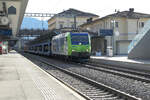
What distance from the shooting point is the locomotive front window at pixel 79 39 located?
21531 mm

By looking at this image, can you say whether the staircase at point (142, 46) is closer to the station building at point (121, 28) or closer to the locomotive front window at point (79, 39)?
the locomotive front window at point (79, 39)

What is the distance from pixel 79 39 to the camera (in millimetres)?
21750

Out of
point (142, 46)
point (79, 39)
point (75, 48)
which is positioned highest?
point (79, 39)

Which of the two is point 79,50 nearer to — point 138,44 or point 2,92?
point 138,44

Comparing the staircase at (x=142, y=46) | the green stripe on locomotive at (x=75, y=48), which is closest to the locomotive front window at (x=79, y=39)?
the green stripe on locomotive at (x=75, y=48)

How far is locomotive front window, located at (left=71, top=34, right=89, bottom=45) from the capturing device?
21.5 metres

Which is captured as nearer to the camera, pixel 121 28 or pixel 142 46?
pixel 142 46

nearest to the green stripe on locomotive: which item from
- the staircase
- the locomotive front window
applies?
the locomotive front window

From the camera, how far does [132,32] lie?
147 ft

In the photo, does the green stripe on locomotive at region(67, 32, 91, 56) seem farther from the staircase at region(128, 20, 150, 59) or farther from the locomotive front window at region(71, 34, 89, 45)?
the staircase at region(128, 20, 150, 59)

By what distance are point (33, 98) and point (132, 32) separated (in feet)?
132

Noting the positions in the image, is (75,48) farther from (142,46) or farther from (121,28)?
(121,28)

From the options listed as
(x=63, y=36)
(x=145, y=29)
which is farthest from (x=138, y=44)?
(x=63, y=36)

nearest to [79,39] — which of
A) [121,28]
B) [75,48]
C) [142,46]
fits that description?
[75,48]
